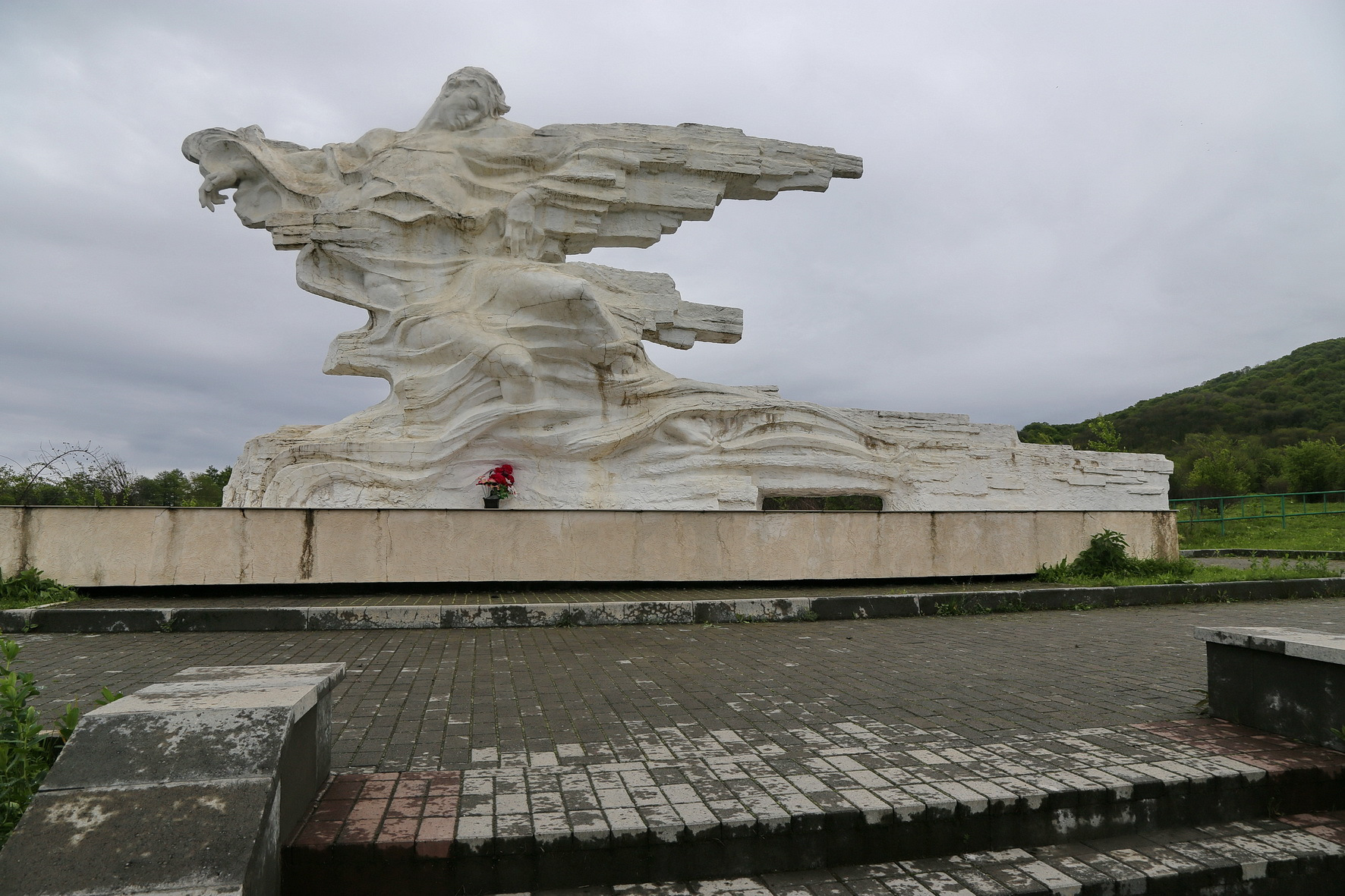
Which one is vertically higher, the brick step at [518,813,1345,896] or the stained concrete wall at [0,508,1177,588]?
the stained concrete wall at [0,508,1177,588]

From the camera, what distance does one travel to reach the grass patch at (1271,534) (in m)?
14.7

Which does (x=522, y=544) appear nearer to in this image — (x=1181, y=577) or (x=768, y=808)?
(x=768, y=808)

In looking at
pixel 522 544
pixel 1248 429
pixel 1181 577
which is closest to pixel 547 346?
pixel 522 544

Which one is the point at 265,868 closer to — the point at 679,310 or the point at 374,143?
the point at 679,310

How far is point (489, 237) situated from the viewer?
404 inches

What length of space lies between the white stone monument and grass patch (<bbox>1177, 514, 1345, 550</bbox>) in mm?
6998

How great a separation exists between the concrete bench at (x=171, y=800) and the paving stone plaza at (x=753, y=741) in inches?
9.2

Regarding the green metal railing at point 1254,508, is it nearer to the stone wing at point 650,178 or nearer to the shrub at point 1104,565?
the shrub at point 1104,565

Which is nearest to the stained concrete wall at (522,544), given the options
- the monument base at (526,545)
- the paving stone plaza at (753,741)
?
the monument base at (526,545)

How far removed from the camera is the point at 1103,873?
2.23 m

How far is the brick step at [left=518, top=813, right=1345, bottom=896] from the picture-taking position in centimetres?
214

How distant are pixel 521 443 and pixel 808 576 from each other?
3521mm

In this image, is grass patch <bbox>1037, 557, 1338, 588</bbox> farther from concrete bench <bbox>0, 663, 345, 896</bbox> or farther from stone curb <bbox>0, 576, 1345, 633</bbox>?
concrete bench <bbox>0, 663, 345, 896</bbox>

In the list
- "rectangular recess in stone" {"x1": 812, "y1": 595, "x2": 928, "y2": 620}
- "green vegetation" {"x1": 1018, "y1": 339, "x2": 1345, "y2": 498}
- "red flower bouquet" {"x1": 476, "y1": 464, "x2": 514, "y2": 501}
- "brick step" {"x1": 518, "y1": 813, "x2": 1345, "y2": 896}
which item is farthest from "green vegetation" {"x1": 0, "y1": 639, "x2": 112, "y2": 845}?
"green vegetation" {"x1": 1018, "y1": 339, "x2": 1345, "y2": 498}
